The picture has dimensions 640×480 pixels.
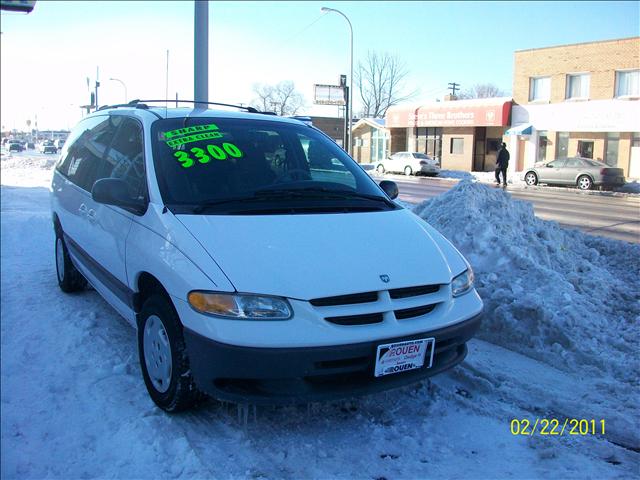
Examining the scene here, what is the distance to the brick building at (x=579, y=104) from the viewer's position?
29.7 metres

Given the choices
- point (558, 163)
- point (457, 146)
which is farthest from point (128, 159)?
point (457, 146)

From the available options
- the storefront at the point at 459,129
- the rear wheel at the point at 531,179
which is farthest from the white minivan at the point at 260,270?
the storefront at the point at 459,129

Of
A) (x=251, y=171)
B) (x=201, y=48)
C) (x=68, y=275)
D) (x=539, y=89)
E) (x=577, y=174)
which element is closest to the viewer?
(x=251, y=171)

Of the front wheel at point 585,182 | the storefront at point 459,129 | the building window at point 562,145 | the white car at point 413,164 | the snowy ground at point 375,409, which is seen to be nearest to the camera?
the snowy ground at point 375,409

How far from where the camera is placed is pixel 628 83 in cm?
2986

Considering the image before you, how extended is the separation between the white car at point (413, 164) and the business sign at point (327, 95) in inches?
524

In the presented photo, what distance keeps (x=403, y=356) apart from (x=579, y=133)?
32.8 m

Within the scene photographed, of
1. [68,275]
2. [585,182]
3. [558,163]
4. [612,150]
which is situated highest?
[612,150]

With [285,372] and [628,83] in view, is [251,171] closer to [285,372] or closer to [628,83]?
[285,372]

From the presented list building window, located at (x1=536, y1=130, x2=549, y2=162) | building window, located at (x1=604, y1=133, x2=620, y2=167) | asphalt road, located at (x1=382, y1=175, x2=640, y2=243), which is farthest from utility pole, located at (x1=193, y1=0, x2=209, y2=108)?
building window, located at (x1=536, y1=130, x2=549, y2=162)

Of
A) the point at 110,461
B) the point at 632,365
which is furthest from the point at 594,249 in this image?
the point at 110,461

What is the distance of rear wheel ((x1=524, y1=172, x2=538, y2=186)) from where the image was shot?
27997 millimetres

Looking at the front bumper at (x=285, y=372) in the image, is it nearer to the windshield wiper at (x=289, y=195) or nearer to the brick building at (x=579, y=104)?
the windshield wiper at (x=289, y=195)

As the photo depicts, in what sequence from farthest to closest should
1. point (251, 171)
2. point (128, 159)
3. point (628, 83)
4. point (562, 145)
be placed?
point (562, 145) → point (628, 83) → point (128, 159) → point (251, 171)
